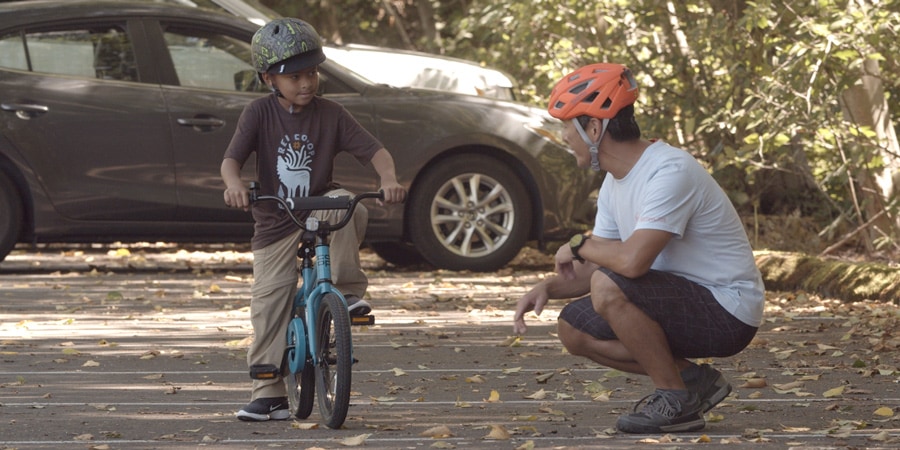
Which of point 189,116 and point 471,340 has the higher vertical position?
point 189,116

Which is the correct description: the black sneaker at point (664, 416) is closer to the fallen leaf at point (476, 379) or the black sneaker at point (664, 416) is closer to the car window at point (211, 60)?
the fallen leaf at point (476, 379)

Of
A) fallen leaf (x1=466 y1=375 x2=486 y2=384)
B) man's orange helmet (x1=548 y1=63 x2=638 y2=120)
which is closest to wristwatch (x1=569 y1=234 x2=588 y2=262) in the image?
man's orange helmet (x1=548 y1=63 x2=638 y2=120)

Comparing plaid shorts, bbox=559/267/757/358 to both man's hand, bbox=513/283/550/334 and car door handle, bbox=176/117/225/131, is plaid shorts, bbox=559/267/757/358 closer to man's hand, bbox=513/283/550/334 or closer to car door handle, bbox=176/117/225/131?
man's hand, bbox=513/283/550/334

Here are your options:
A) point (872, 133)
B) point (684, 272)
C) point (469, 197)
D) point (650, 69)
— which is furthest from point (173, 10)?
point (684, 272)

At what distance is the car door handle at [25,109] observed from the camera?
12039 millimetres

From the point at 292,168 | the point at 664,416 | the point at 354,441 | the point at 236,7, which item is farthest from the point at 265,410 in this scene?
the point at 236,7

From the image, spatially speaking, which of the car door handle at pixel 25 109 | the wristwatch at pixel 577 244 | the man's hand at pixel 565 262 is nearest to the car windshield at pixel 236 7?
the car door handle at pixel 25 109

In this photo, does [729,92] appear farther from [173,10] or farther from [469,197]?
[173,10]

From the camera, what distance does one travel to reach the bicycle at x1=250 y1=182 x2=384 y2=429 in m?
5.94

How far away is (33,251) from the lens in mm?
15750

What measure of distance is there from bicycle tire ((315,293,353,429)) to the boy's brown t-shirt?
1.62 feet

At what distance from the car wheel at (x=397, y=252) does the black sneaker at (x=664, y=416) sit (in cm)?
786

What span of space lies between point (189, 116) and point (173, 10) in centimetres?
91

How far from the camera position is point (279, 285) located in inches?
255
